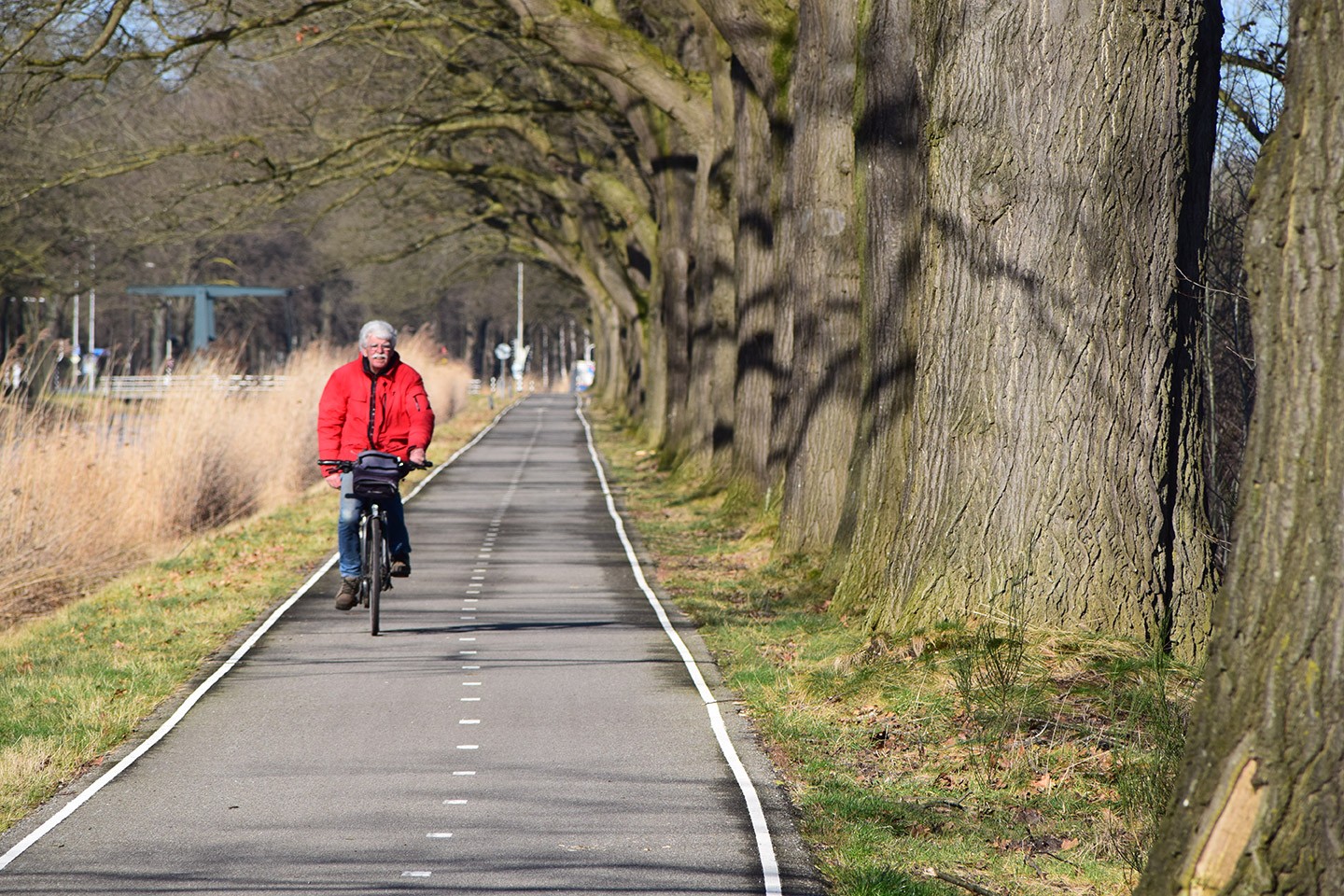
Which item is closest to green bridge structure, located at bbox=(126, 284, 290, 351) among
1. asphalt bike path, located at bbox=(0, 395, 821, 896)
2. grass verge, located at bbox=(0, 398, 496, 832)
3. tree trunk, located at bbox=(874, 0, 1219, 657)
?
grass verge, located at bbox=(0, 398, 496, 832)

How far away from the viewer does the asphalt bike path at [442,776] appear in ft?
20.2

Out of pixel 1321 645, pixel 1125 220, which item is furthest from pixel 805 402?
pixel 1321 645

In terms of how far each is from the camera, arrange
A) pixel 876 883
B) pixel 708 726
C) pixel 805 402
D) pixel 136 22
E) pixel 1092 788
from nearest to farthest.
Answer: pixel 876 883
pixel 1092 788
pixel 708 726
pixel 805 402
pixel 136 22

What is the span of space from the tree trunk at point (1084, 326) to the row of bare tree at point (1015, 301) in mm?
17

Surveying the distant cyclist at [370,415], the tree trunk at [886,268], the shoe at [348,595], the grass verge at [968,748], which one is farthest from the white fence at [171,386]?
the grass verge at [968,748]

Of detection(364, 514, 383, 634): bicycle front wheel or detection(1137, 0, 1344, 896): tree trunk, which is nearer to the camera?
detection(1137, 0, 1344, 896): tree trunk

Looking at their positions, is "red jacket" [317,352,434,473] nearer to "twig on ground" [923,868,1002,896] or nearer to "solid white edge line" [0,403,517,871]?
"solid white edge line" [0,403,517,871]

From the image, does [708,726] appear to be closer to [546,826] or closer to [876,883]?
[546,826]

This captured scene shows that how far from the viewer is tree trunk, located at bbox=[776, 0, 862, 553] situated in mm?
15820

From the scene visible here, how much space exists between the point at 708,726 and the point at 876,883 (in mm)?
3045

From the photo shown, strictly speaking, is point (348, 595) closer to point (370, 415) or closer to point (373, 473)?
point (373, 473)

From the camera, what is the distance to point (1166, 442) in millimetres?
9523

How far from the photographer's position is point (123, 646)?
11852mm

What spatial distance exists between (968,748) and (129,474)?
1294 cm
